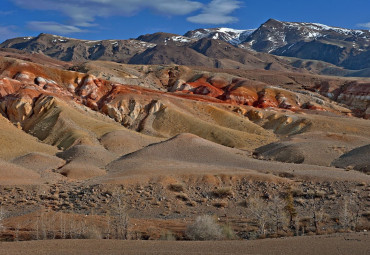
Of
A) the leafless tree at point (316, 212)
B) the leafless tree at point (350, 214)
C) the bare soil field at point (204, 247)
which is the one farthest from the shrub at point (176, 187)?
the bare soil field at point (204, 247)

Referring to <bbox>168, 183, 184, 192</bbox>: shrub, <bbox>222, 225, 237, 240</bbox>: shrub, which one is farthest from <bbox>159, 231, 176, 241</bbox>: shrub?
<bbox>168, 183, 184, 192</bbox>: shrub

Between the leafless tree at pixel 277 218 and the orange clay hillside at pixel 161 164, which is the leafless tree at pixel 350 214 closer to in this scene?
the orange clay hillside at pixel 161 164

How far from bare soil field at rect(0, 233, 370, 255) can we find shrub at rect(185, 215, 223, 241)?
144 inches

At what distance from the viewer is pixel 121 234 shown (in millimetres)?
23375

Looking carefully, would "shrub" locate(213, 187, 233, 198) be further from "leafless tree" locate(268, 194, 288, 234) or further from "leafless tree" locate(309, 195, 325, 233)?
"leafless tree" locate(309, 195, 325, 233)

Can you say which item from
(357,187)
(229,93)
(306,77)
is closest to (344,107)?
(229,93)

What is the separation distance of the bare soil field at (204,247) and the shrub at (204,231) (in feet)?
12.0

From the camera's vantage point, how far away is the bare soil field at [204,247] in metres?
16.6

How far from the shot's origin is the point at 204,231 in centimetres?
2270

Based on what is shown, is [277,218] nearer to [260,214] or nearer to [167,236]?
[260,214]

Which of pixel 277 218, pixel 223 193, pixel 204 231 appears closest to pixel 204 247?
pixel 204 231

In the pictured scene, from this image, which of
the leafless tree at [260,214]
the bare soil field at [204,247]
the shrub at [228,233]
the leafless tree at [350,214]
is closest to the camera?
the bare soil field at [204,247]

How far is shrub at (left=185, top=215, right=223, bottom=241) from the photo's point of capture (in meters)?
22.5

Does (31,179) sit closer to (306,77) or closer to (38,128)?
(38,128)
